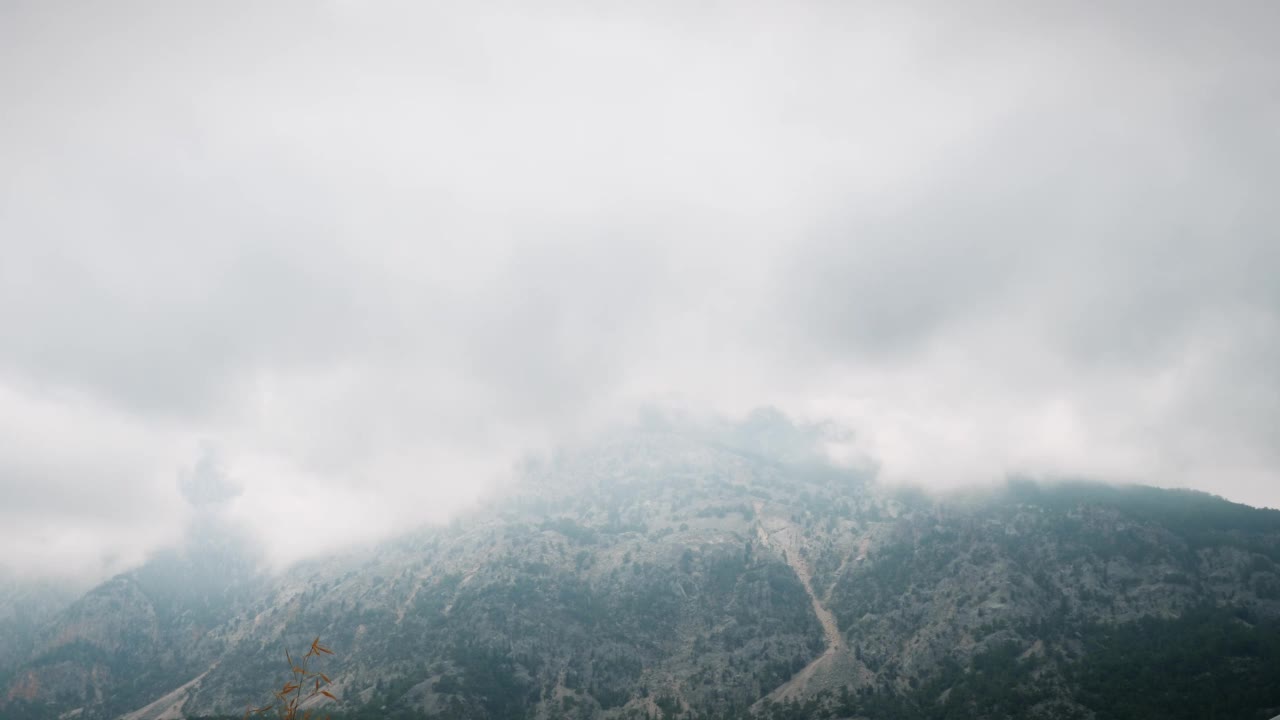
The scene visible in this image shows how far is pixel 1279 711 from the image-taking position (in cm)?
19575

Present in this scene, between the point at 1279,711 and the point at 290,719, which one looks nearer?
the point at 290,719

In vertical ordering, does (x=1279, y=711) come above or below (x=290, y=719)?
below

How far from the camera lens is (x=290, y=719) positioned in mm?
45656

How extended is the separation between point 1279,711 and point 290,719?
300 m
